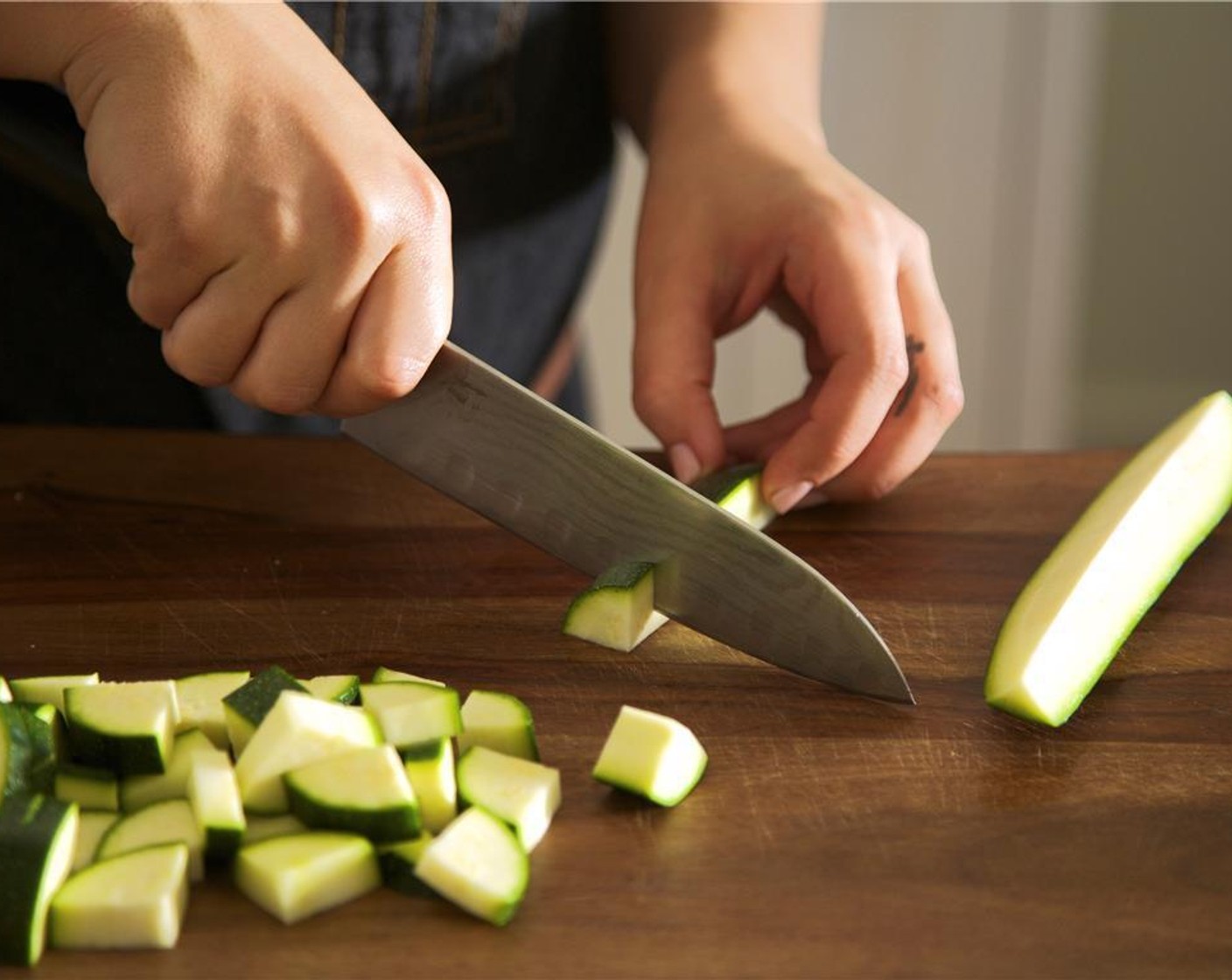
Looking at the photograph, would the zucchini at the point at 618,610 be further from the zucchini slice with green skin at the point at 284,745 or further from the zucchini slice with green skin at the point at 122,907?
the zucchini slice with green skin at the point at 122,907

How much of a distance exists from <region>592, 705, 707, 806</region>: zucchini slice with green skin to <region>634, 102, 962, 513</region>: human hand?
0.54 meters

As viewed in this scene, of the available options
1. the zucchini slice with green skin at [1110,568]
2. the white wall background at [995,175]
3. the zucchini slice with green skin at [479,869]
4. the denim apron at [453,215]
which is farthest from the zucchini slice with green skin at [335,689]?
the white wall background at [995,175]

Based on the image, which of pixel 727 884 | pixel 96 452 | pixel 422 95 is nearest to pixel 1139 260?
pixel 422 95

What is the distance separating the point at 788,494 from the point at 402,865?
0.72 meters

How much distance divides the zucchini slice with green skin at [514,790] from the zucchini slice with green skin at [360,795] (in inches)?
2.1

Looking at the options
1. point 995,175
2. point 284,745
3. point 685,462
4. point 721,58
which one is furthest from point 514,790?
point 995,175

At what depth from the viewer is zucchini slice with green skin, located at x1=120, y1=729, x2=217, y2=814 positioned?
→ 3.73 ft

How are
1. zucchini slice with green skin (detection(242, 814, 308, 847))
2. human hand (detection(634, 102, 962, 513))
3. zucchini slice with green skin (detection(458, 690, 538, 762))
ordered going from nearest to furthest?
zucchini slice with green skin (detection(242, 814, 308, 847))
zucchini slice with green skin (detection(458, 690, 538, 762))
human hand (detection(634, 102, 962, 513))

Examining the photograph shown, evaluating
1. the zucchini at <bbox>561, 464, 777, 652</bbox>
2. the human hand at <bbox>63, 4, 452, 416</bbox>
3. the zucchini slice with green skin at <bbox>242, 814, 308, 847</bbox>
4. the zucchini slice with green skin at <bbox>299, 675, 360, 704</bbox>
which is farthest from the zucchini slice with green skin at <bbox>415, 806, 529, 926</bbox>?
the human hand at <bbox>63, 4, 452, 416</bbox>

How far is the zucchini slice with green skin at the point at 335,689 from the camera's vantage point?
123 cm

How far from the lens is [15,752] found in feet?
3.51

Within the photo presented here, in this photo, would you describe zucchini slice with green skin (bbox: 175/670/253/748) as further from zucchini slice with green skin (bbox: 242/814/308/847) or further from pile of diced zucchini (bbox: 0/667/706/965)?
zucchini slice with green skin (bbox: 242/814/308/847)

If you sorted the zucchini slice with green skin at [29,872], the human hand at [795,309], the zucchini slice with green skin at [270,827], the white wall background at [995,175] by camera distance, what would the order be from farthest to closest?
the white wall background at [995,175] → the human hand at [795,309] → the zucchini slice with green skin at [270,827] → the zucchini slice with green skin at [29,872]

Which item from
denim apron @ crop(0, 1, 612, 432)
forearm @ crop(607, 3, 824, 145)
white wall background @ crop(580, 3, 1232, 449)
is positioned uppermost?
forearm @ crop(607, 3, 824, 145)
